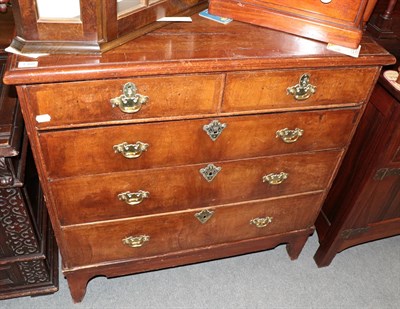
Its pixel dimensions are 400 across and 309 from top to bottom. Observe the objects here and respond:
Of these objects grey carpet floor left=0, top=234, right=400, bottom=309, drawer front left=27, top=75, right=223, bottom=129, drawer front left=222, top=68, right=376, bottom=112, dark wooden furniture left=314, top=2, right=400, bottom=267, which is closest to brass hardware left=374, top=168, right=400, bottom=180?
dark wooden furniture left=314, top=2, right=400, bottom=267

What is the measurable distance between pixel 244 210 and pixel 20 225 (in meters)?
0.91

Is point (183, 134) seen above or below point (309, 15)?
below

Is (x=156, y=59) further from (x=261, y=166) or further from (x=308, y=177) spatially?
(x=308, y=177)

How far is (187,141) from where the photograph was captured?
1.40 metres

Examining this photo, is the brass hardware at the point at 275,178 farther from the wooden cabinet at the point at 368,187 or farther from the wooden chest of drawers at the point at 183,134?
the wooden cabinet at the point at 368,187

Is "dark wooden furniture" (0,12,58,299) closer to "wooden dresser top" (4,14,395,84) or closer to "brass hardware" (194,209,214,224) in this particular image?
"wooden dresser top" (4,14,395,84)

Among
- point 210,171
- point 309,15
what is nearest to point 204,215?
point 210,171

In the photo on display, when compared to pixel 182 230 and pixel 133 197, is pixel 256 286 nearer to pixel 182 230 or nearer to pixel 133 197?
pixel 182 230

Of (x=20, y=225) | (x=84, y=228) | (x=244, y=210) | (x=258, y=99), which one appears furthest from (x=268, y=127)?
(x=20, y=225)

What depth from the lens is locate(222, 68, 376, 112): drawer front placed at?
1.31m

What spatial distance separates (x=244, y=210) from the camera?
175cm

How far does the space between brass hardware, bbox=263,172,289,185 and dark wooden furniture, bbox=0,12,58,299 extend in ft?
3.02

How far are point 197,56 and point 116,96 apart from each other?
10.6 inches

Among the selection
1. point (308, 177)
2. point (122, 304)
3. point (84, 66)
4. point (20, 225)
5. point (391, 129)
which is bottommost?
point (122, 304)
